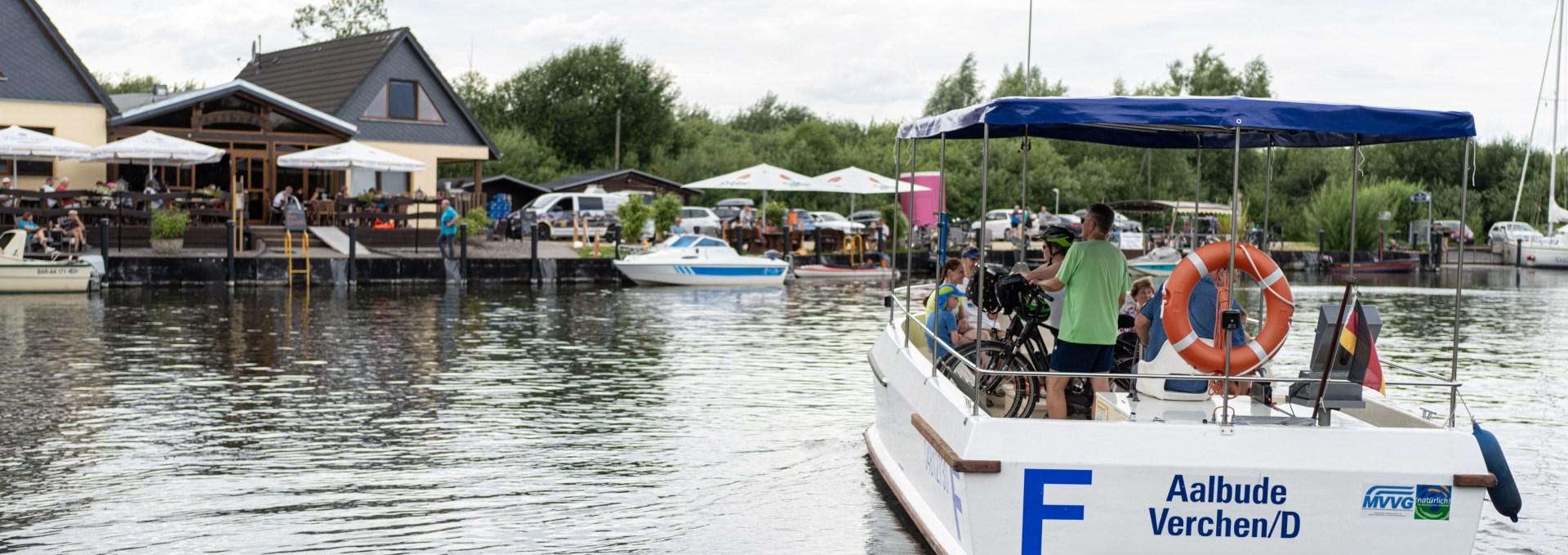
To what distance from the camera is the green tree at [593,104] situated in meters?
71.8

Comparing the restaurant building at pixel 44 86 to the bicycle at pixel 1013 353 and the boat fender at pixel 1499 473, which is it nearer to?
the bicycle at pixel 1013 353

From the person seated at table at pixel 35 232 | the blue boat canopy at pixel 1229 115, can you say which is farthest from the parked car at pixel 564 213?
the blue boat canopy at pixel 1229 115

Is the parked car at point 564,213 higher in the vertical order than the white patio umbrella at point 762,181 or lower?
lower

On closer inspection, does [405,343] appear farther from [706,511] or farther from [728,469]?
[706,511]

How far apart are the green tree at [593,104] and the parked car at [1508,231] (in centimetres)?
3581

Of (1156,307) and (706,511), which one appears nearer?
(1156,307)

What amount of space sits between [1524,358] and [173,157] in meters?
26.3

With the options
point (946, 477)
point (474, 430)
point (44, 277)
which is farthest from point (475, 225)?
point (946, 477)

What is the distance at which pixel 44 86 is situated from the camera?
34.9 meters

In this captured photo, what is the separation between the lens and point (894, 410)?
350 inches

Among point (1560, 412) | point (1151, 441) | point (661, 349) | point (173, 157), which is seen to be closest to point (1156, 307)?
point (1151, 441)

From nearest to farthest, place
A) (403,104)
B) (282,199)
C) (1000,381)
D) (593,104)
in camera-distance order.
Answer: (1000,381) < (282,199) < (403,104) < (593,104)

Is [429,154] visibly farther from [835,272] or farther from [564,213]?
[835,272]

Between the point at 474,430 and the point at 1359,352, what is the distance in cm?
695
